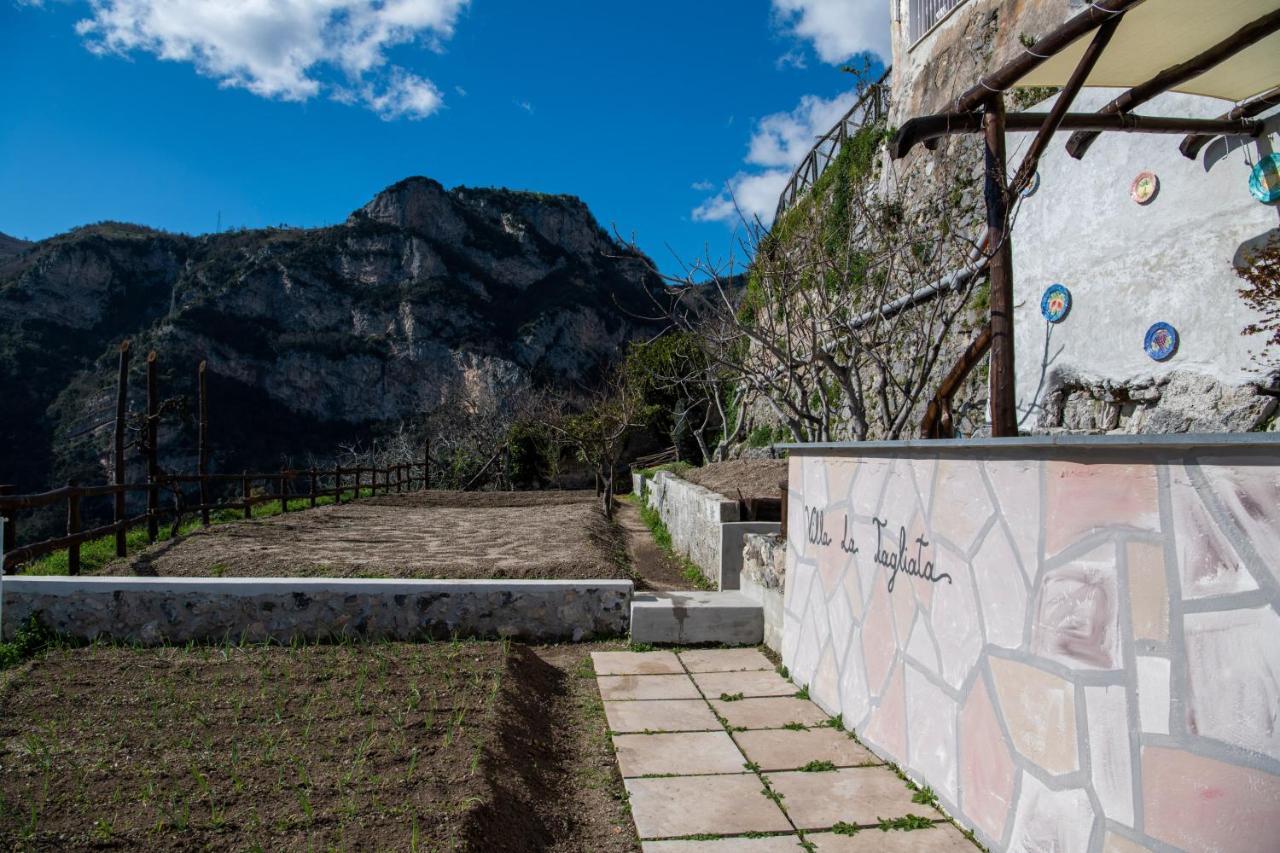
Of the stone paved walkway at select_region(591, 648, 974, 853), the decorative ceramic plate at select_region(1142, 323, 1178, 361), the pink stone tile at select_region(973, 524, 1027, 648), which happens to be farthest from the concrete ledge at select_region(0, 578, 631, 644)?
the decorative ceramic plate at select_region(1142, 323, 1178, 361)

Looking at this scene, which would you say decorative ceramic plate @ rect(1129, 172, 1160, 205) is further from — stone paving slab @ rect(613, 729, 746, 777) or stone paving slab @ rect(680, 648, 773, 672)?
stone paving slab @ rect(613, 729, 746, 777)

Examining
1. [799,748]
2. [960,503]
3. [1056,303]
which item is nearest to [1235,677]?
[960,503]

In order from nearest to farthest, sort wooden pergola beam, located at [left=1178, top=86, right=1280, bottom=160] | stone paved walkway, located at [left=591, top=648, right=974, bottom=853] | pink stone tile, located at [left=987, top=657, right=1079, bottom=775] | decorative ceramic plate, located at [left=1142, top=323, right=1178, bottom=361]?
pink stone tile, located at [left=987, top=657, right=1079, bottom=775] < stone paved walkway, located at [left=591, top=648, right=974, bottom=853] < wooden pergola beam, located at [left=1178, top=86, right=1280, bottom=160] < decorative ceramic plate, located at [left=1142, top=323, right=1178, bottom=361]

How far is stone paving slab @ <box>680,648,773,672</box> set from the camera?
4.91 m

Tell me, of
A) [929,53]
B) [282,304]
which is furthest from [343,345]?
[929,53]

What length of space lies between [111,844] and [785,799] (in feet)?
7.55

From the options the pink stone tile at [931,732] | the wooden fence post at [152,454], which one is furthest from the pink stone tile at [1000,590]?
the wooden fence post at [152,454]

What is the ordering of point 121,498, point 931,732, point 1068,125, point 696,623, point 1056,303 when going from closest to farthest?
point 931,732
point 1068,125
point 696,623
point 1056,303
point 121,498

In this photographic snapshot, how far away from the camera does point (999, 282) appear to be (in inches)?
153

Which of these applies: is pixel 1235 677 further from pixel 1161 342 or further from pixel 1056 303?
pixel 1056 303

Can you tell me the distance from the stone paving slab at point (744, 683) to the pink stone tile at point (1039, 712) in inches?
81.6

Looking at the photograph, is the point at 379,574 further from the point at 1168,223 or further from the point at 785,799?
the point at 1168,223

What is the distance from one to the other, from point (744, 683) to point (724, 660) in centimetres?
50

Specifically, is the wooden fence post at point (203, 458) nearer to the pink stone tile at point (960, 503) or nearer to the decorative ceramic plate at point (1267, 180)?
the pink stone tile at point (960, 503)
